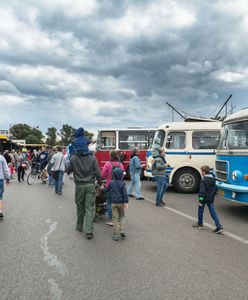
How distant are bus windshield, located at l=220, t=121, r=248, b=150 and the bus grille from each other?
1.45 feet

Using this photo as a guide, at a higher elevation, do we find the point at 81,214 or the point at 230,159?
the point at 230,159

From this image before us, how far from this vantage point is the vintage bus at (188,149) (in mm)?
12383

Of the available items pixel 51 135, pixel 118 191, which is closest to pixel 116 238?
pixel 118 191

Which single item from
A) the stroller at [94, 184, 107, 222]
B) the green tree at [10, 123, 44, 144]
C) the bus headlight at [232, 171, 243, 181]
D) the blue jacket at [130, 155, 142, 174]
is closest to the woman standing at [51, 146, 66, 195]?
the blue jacket at [130, 155, 142, 174]

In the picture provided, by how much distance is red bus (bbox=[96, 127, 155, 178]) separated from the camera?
1734 centimetres

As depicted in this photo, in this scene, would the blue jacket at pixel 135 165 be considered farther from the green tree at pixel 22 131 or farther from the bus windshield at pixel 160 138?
the green tree at pixel 22 131

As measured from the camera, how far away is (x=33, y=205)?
31.0 feet

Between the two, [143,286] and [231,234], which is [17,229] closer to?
[143,286]

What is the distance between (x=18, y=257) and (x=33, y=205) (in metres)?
4.71

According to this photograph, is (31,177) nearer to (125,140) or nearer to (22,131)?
(125,140)

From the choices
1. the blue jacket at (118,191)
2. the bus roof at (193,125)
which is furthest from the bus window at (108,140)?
the blue jacket at (118,191)

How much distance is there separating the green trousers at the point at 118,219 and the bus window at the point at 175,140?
6868 mm

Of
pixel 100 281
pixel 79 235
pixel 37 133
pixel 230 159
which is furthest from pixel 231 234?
Answer: pixel 37 133

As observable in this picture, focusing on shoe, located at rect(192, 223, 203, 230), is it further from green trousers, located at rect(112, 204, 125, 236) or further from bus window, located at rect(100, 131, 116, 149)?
bus window, located at rect(100, 131, 116, 149)
